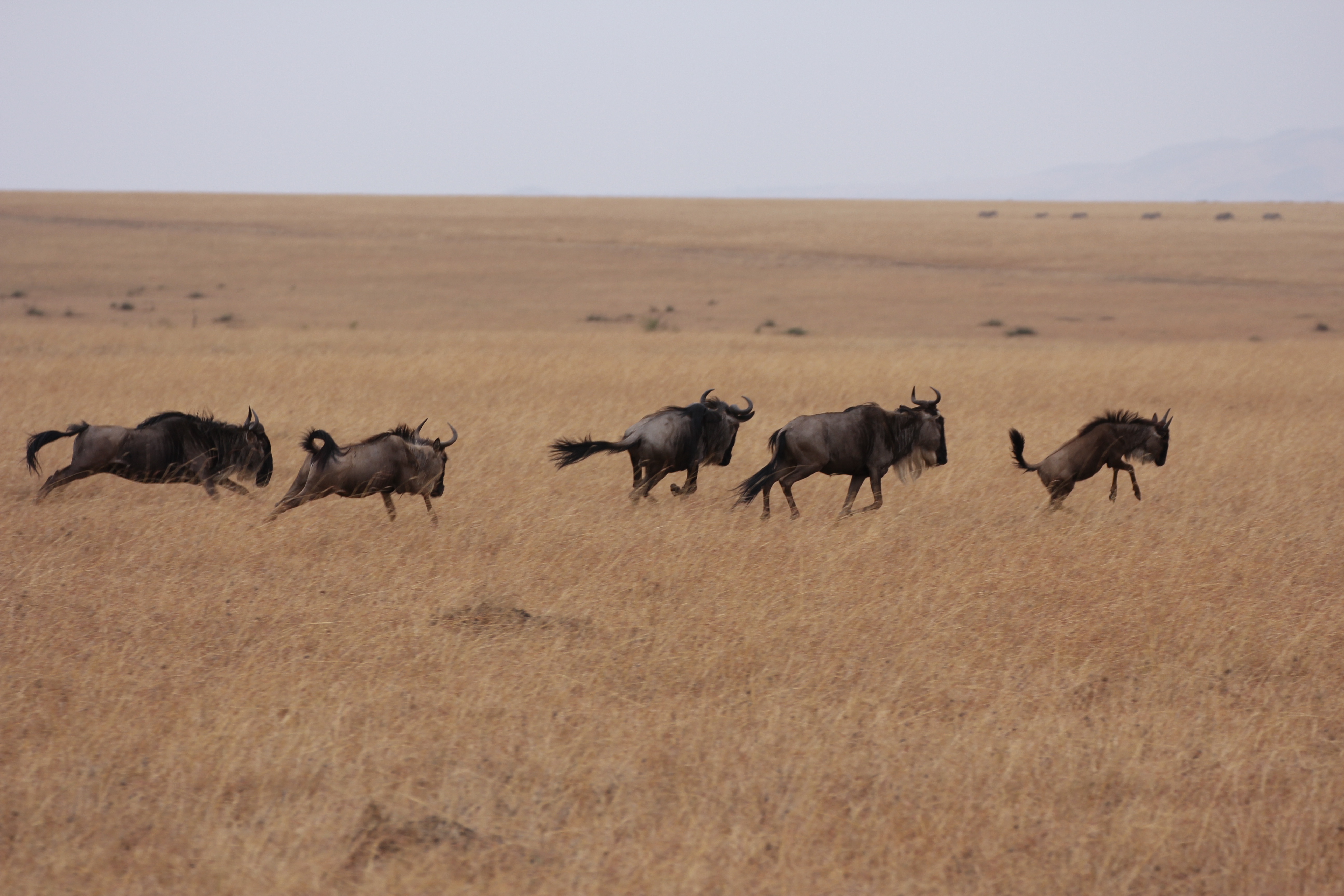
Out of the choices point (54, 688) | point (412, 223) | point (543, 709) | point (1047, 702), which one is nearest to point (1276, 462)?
point (1047, 702)

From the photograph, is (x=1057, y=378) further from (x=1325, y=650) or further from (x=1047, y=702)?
(x=1047, y=702)

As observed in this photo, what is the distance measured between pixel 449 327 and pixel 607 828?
24717 mm

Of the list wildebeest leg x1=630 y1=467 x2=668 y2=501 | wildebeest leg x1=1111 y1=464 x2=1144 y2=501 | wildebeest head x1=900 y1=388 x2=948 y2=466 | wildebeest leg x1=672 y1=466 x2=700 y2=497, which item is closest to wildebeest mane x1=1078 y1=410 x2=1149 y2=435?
wildebeest leg x1=1111 y1=464 x2=1144 y2=501

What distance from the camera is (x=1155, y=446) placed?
9.57 m

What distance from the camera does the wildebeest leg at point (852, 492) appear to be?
9.43 metres

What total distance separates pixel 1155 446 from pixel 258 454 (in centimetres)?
751

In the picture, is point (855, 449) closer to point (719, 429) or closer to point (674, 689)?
point (719, 429)

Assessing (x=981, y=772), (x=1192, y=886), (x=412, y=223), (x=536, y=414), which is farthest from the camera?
(x=412, y=223)

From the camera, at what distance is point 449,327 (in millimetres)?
27953

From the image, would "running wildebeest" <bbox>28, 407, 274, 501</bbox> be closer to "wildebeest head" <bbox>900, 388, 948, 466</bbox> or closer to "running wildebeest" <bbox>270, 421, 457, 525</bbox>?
"running wildebeest" <bbox>270, 421, 457, 525</bbox>

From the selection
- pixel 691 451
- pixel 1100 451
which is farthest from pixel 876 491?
pixel 1100 451

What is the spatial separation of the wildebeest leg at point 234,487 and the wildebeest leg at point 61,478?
95cm

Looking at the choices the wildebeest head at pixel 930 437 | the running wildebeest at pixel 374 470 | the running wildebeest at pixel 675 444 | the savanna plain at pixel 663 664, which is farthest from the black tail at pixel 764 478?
the running wildebeest at pixel 374 470

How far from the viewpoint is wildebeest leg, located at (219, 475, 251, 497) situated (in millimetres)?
9320
